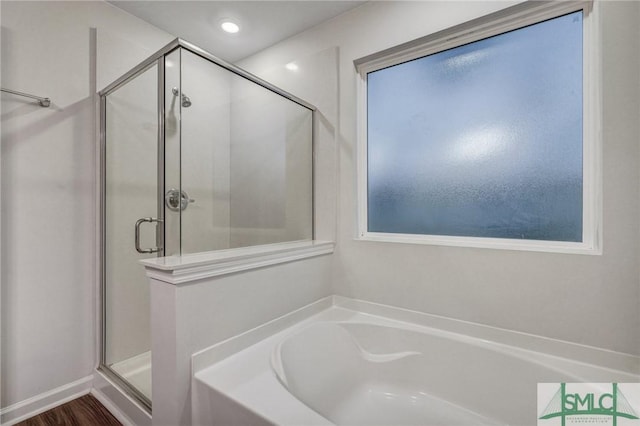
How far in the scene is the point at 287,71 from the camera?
2227 mm

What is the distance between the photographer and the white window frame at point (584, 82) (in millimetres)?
1269

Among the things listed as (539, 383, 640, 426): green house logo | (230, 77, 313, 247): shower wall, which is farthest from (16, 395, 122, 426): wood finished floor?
(539, 383, 640, 426): green house logo

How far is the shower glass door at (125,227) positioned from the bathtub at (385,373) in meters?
0.82

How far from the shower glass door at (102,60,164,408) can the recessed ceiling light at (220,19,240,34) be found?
0.85m

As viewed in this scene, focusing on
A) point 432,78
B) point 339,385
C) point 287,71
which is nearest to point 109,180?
point 287,71

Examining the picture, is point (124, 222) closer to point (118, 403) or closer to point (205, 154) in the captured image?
point (205, 154)

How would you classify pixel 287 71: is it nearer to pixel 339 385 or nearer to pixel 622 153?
pixel 622 153

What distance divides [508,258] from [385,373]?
2.91 feet

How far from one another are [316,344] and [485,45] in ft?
6.17

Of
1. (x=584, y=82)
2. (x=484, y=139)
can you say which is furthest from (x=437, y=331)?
(x=584, y=82)

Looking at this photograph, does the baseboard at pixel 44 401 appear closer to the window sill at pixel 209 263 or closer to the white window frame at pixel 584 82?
the window sill at pixel 209 263

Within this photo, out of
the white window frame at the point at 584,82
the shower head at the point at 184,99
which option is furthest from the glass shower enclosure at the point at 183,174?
the white window frame at the point at 584,82

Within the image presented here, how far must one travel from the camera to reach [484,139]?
1.57 metres

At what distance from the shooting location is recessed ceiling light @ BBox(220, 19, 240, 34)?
207 centimetres
